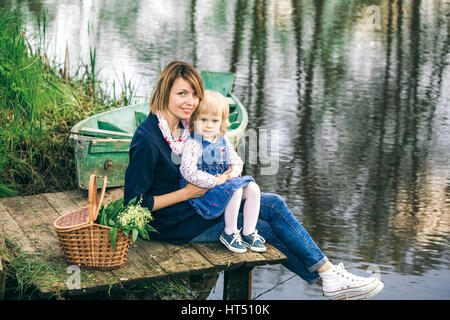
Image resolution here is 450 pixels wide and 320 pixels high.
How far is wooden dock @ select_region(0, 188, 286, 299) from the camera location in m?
3.22

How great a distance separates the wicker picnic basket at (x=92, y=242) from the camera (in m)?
3.17

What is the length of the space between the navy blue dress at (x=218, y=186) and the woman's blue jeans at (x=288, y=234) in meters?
0.15

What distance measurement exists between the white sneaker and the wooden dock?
0.90ft

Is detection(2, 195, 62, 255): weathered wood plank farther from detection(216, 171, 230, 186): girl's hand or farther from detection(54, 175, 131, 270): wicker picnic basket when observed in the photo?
detection(216, 171, 230, 186): girl's hand

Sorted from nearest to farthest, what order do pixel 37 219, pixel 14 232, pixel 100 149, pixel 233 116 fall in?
pixel 14 232, pixel 37 219, pixel 100 149, pixel 233 116

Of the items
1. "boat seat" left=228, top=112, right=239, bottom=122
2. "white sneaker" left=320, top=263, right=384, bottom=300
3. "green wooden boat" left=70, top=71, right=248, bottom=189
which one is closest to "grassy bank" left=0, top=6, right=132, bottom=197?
"green wooden boat" left=70, top=71, right=248, bottom=189

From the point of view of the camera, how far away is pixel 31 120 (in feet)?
18.9

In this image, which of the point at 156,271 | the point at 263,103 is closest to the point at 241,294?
the point at 156,271

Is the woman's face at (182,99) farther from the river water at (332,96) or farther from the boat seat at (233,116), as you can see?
the boat seat at (233,116)

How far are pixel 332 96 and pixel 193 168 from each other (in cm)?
726

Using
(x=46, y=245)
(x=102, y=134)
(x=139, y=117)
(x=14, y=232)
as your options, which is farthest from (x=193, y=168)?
(x=139, y=117)

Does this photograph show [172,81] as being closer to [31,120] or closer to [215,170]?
[215,170]

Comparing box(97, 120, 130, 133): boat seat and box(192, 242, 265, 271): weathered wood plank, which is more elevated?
box(97, 120, 130, 133): boat seat

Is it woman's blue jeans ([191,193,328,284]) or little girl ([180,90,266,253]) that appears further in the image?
woman's blue jeans ([191,193,328,284])
